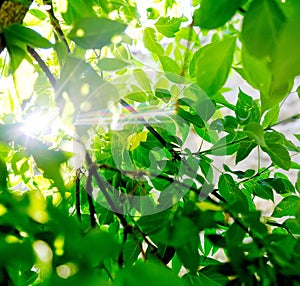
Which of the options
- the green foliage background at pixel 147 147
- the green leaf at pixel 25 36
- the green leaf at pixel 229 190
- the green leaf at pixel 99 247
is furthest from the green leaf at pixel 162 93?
the green leaf at pixel 99 247

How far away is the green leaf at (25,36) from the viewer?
10.3 inches

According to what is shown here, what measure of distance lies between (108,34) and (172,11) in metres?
0.51

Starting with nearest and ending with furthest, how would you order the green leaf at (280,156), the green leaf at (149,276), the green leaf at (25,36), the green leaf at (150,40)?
the green leaf at (149,276) → the green leaf at (25,36) → the green leaf at (280,156) → the green leaf at (150,40)

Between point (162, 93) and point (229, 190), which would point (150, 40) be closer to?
point (162, 93)

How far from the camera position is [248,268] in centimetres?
23

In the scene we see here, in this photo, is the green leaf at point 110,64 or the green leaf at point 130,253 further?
the green leaf at point 130,253

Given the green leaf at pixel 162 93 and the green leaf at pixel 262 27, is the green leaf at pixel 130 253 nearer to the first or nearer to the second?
the green leaf at pixel 162 93

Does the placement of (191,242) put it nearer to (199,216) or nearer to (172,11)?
(199,216)

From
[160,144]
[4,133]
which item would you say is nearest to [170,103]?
[160,144]

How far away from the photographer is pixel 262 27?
206 mm

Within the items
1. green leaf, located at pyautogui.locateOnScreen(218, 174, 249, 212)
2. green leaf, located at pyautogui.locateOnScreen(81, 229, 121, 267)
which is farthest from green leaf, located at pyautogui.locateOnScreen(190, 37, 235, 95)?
green leaf, located at pyautogui.locateOnScreen(218, 174, 249, 212)

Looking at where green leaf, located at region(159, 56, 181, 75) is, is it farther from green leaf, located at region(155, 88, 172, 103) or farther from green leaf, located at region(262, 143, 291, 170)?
green leaf, located at region(262, 143, 291, 170)

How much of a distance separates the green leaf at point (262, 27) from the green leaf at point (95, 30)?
0.07 meters

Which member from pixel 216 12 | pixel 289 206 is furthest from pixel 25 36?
pixel 289 206
